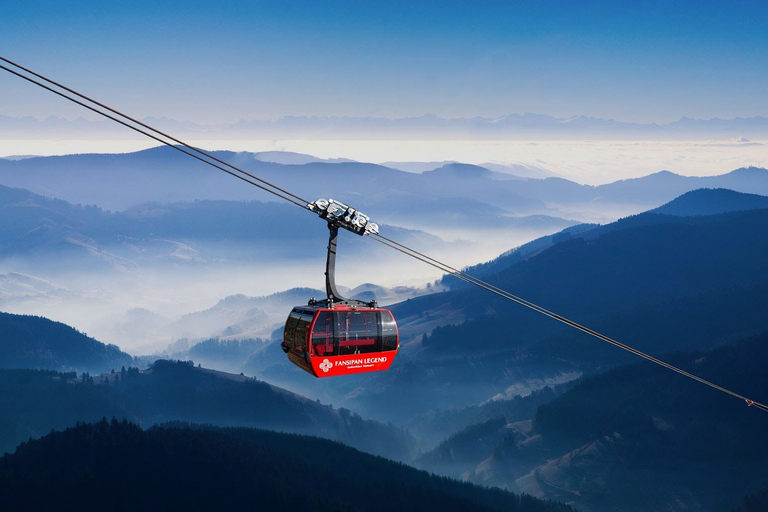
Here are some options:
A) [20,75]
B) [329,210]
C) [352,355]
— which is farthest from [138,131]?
[352,355]

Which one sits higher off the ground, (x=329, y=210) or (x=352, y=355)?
(x=329, y=210)

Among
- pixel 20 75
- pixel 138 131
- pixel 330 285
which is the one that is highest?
pixel 20 75

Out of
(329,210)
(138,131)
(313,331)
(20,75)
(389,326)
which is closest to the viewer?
(20,75)

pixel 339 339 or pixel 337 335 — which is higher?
pixel 337 335

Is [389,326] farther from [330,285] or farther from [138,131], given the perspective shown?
[138,131]
